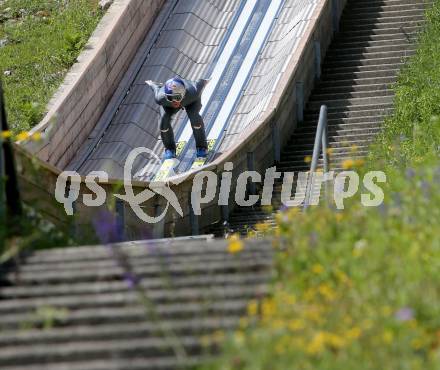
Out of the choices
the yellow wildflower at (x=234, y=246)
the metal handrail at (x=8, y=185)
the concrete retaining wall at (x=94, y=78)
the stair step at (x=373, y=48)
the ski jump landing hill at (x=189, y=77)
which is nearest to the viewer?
the yellow wildflower at (x=234, y=246)

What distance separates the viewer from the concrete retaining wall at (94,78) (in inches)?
831

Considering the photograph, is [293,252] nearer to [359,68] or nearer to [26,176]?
[26,176]

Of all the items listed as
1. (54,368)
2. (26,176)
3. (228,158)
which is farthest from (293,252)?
(228,158)

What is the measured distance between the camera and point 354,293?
764 cm

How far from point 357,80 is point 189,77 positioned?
2.90 meters

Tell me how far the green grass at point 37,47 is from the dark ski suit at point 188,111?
5.09 ft

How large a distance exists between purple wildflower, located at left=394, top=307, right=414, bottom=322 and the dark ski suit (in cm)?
1477

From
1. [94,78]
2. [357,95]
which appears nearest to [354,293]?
[357,95]

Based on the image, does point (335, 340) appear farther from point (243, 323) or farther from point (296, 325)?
point (243, 323)

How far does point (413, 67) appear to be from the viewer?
2311cm

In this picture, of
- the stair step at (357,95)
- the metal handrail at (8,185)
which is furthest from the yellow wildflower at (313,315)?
the stair step at (357,95)

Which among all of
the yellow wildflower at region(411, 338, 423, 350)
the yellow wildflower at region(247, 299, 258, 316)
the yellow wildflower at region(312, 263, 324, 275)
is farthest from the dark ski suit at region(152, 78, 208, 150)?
the yellow wildflower at region(411, 338, 423, 350)

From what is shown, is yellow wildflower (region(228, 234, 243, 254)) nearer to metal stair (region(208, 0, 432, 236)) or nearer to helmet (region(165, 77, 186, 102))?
metal stair (region(208, 0, 432, 236))

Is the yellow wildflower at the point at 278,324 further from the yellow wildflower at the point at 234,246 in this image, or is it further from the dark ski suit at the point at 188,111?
the dark ski suit at the point at 188,111
